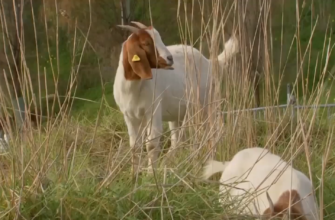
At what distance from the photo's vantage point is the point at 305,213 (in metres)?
2.85

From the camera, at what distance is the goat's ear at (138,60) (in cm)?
468

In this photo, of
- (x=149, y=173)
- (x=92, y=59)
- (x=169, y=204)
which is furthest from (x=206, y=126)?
(x=92, y=59)

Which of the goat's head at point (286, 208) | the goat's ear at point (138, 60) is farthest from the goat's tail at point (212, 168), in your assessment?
the goat's ear at point (138, 60)

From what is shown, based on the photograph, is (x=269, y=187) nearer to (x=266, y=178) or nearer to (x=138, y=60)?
(x=266, y=178)

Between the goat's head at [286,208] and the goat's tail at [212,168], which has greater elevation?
the goat's head at [286,208]

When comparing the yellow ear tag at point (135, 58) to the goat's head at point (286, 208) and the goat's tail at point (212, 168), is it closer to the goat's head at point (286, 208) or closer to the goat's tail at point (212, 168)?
the goat's tail at point (212, 168)

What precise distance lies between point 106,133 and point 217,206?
320 centimetres

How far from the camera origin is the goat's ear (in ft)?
15.4

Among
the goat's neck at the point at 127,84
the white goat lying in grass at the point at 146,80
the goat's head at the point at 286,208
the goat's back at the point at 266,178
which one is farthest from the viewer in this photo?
the goat's neck at the point at 127,84

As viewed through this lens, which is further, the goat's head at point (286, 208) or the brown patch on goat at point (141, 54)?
the brown patch on goat at point (141, 54)

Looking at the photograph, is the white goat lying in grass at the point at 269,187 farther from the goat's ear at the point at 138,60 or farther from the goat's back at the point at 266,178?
the goat's ear at the point at 138,60

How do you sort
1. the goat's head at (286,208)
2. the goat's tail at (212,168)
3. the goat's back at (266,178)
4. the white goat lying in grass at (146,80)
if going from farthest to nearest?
the white goat lying in grass at (146,80)
the goat's tail at (212,168)
the goat's back at (266,178)
the goat's head at (286,208)

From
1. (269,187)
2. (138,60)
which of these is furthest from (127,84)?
(269,187)

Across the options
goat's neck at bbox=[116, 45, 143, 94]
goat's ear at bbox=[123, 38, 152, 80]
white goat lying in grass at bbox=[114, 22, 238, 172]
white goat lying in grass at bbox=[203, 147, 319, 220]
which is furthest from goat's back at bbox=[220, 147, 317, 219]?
goat's neck at bbox=[116, 45, 143, 94]
